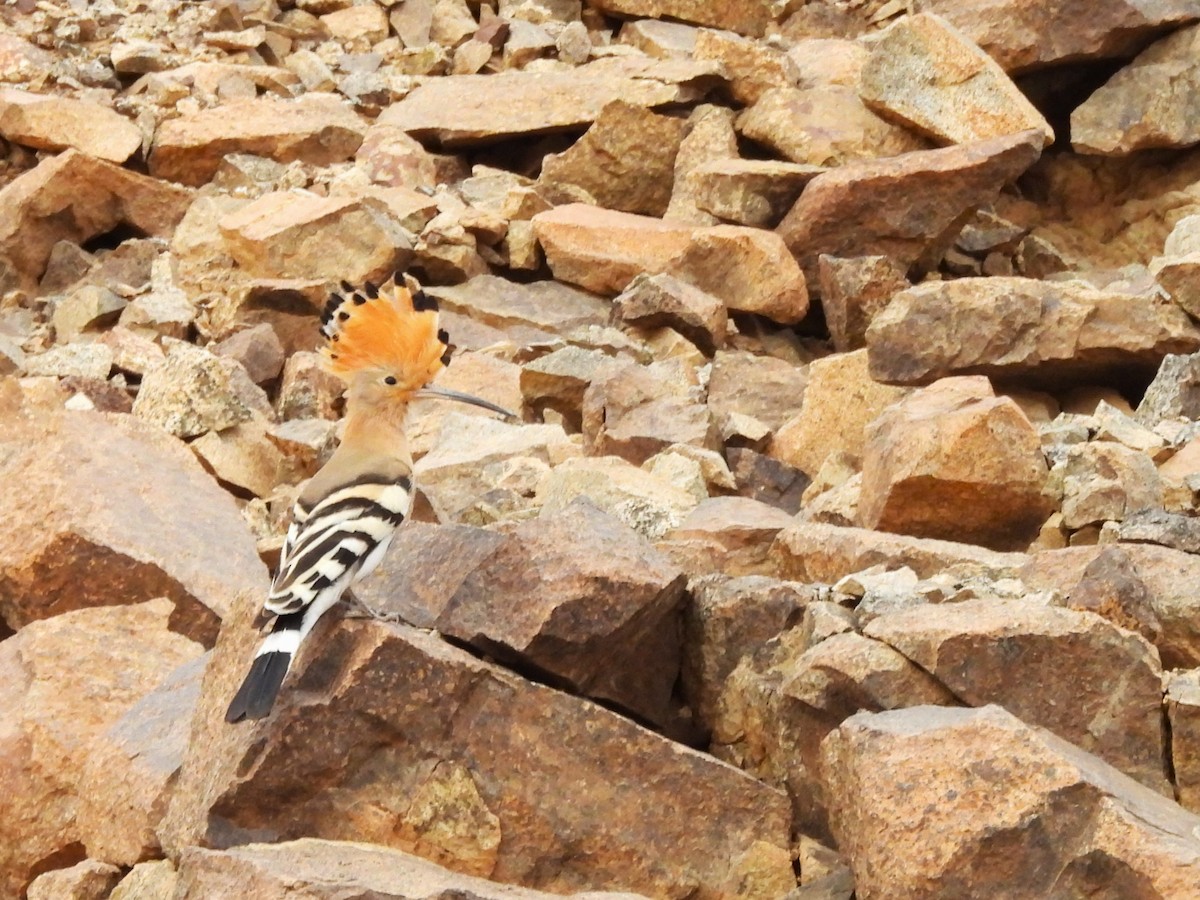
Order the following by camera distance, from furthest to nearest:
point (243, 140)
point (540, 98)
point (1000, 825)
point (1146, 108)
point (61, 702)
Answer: point (243, 140)
point (540, 98)
point (1146, 108)
point (61, 702)
point (1000, 825)

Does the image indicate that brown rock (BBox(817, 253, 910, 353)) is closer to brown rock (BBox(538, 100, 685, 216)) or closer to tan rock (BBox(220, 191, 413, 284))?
brown rock (BBox(538, 100, 685, 216))

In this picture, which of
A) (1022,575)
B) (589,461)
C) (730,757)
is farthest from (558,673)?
(589,461)

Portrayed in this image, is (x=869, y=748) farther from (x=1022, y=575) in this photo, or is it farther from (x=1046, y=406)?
(x=1046, y=406)

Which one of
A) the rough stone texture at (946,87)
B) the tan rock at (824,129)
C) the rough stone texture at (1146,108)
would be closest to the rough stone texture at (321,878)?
the rough stone texture at (946,87)

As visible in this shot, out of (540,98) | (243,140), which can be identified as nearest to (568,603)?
(540,98)

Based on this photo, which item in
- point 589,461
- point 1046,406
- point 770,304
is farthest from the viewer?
point 770,304

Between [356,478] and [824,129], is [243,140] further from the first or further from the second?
[356,478]

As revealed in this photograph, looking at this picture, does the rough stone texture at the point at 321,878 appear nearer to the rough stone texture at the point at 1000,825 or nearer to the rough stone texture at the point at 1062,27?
the rough stone texture at the point at 1000,825
